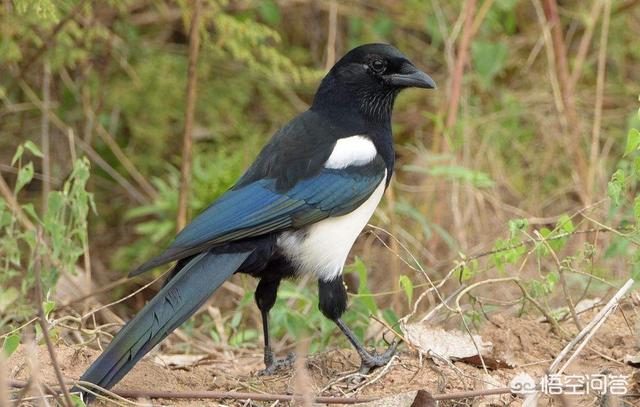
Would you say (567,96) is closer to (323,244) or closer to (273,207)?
(323,244)

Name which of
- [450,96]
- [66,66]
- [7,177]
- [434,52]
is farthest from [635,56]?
[7,177]

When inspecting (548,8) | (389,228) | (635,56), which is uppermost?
(548,8)

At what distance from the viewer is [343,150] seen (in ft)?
10.5

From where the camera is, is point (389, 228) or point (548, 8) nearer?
point (389, 228)

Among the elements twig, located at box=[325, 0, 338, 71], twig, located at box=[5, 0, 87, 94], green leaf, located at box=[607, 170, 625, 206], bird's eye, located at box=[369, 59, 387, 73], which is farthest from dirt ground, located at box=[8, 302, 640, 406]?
twig, located at box=[325, 0, 338, 71]

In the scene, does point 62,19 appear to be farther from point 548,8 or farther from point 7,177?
point 548,8

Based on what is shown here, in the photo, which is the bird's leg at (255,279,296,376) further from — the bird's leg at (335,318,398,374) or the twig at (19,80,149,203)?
the twig at (19,80,149,203)

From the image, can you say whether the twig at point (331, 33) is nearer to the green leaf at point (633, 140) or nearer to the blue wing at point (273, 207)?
the blue wing at point (273, 207)

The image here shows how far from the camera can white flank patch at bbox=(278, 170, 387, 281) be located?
3.08 meters

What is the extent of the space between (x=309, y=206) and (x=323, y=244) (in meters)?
0.12

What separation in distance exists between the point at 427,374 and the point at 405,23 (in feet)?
10.4

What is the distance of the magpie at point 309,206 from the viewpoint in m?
2.85

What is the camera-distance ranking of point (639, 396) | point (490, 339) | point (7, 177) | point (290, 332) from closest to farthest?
point (639, 396), point (490, 339), point (290, 332), point (7, 177)

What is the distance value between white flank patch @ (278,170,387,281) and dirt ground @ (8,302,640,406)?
250mm
